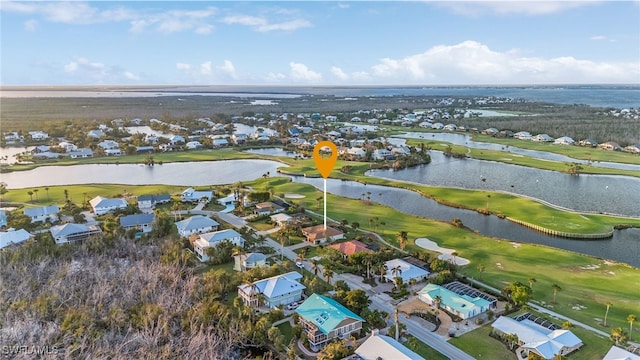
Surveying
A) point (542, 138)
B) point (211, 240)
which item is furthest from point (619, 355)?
point (542, 138)

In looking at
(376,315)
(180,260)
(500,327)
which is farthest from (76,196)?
(500,327)

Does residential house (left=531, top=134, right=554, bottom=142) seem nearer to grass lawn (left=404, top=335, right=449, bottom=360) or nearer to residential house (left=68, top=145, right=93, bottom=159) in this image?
grass lawn (left=404, top=335, right=449, bottom=360)

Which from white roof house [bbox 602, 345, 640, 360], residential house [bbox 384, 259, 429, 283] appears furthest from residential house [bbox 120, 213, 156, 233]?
white roof house [bbox 602, 345, 640, 360]

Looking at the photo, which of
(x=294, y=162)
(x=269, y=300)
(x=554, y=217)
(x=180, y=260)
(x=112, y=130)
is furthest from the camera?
(x=112, y=130)

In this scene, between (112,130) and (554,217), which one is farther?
(112,130)

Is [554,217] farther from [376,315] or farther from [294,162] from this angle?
[294,162]

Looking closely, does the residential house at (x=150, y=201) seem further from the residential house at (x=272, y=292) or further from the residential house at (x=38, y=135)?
the residential house at (x=38, y=135)

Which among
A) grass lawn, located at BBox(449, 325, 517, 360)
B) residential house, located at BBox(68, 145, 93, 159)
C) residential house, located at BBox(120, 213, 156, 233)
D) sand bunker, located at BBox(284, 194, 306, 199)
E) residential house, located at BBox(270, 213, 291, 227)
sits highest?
residential house, located at BBox(68, 145, 93, 159)

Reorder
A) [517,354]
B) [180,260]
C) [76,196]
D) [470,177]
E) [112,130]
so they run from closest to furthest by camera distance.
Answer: [517,354], [180,260], [76,196], [470,177], [112,130]
